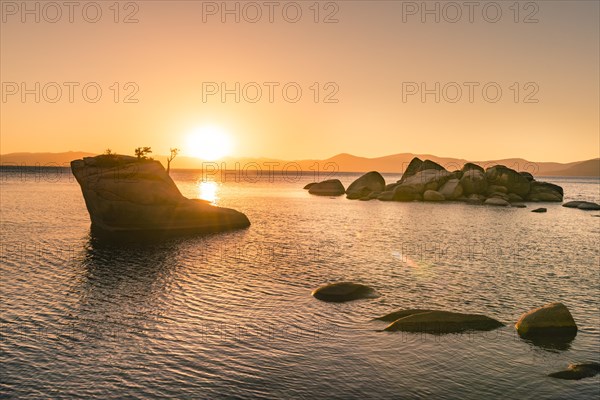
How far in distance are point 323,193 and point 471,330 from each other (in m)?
105

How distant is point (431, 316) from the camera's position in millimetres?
18562

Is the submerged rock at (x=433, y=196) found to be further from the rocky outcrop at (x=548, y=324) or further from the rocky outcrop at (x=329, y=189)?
the rocky outcrop at (x=548, y=324)

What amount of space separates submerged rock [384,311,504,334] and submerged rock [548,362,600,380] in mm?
3861

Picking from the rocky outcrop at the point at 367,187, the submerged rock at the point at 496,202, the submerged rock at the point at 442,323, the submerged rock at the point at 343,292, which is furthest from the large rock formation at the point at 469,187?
the submerged rock at the point at 442,323

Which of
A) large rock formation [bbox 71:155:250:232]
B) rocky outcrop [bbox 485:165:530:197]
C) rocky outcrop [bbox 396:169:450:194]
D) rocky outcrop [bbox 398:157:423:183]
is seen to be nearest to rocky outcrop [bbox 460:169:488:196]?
rocky outcrop [bbox 485:165:530:197]

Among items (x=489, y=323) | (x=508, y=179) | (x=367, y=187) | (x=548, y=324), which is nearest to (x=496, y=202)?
(x=508, y=179)

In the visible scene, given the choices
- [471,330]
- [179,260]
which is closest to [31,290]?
[179,260]

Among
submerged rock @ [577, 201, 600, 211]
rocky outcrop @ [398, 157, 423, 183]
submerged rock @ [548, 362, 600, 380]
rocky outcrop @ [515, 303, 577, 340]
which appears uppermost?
rocky outcrop @ [398, 157, 423, 183]

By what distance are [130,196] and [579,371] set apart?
1479 inches

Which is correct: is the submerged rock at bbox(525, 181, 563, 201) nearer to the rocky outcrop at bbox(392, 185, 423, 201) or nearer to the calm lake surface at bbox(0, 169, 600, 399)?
the rocky outcrop at bbox(392, 185, 423, 201)

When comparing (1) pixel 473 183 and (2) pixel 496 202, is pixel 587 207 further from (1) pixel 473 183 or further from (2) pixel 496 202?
(1) pixel 473 183

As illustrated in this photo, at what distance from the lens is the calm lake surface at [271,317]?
13523 mm

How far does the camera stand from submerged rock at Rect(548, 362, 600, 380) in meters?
14.3

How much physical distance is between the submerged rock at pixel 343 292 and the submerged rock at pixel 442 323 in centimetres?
403
